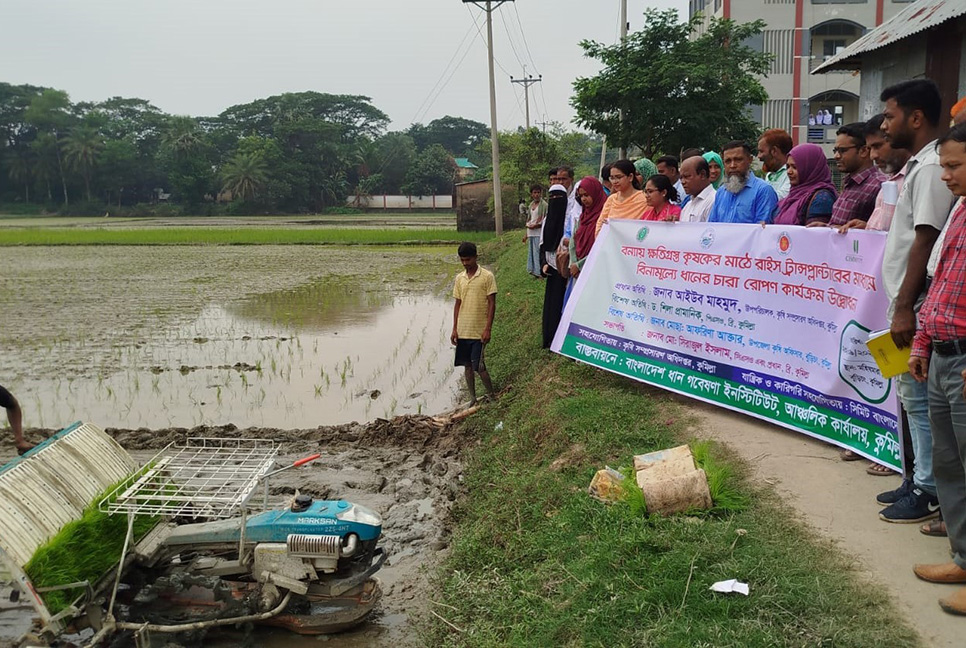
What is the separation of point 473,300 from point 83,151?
6576 centimetres

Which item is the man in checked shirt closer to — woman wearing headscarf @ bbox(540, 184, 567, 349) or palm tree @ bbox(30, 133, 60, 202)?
woman wearing headscarf @ bbox(540, 184, 567, 349)

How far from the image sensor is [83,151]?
61781 mm

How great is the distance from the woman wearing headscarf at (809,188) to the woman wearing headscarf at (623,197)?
1424 millimetres

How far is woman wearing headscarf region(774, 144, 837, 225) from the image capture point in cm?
487

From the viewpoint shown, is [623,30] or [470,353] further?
[623,30]

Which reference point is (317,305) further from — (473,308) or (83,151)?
(83,151)

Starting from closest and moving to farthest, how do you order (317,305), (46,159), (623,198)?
1. (623,198)
2. (317,305)
3. (46,159)

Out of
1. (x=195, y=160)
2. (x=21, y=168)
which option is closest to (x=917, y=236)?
(x=195, y=160)

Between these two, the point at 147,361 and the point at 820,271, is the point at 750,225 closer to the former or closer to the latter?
the point at 820,271

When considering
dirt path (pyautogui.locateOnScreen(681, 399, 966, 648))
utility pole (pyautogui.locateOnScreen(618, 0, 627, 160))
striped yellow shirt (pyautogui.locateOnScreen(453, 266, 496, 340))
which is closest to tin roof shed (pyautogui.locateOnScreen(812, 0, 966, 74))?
utility pole (pyautogui.locateOnScreen(618, 0, 627, 160))

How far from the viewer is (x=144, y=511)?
3.79 metres

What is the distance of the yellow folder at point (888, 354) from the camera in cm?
341

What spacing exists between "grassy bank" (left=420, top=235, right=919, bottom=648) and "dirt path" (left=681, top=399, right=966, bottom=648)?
0.10 metres

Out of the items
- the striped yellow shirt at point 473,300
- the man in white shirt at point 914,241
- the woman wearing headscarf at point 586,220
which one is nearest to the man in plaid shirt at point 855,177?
the man in white shirt at point 914,241
